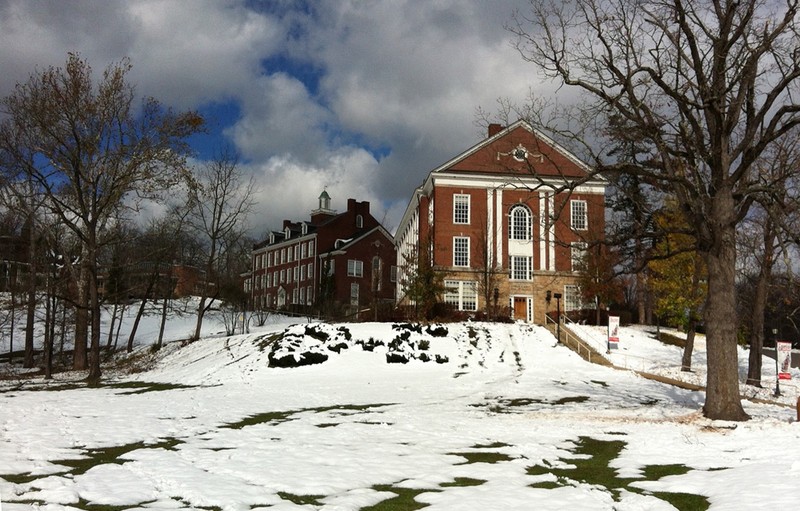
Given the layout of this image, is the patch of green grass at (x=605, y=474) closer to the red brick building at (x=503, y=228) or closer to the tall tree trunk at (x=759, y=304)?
the tall tree trunk at (x=759, y=304)

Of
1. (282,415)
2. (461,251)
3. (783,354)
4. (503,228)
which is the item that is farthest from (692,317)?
(282,415)

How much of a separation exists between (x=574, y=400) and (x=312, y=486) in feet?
43.0

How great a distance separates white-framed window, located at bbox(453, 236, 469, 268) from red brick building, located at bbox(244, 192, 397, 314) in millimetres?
15119

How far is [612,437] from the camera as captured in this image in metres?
11.6

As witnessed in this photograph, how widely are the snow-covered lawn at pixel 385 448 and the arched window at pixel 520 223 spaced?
2396 cm

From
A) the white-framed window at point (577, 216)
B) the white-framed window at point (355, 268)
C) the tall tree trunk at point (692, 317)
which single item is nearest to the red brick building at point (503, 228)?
the white-framed window at point (577, 216)

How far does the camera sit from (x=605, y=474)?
8414 mm

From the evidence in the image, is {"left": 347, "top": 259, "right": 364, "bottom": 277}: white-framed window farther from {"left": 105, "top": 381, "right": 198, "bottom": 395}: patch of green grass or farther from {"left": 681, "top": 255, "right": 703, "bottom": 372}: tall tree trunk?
{"left": 105, "top": 381, "right": 198, "bottom": 395}: patch of green grass

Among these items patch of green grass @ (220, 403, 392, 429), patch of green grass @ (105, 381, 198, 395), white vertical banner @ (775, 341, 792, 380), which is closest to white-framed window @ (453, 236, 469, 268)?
white vertical banner @ (775, 341, 792, 380)

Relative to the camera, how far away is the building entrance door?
44844 mm

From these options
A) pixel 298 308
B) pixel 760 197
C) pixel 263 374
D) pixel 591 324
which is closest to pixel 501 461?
pixel 760 197

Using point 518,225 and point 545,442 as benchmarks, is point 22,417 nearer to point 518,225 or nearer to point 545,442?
point 545,442

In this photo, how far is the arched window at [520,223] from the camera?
4591 cm

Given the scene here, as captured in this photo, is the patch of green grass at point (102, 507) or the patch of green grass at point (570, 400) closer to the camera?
the patch of green grass at point (102, 507)
